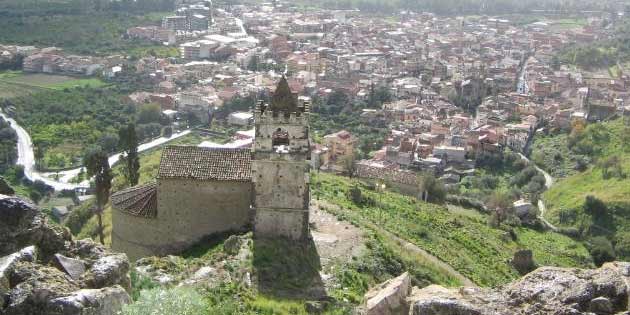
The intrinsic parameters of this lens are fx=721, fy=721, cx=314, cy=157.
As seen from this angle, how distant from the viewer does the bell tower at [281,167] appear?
23.3 metres

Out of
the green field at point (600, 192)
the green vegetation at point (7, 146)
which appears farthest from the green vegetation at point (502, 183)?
the green vegetation at point (7, 146)

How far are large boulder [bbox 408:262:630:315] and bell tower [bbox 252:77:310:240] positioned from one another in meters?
12.1

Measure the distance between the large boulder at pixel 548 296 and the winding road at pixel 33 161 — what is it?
47.0 metres

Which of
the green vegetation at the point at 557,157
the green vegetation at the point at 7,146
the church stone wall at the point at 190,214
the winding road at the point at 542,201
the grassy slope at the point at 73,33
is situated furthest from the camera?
the grassy slope at the point at 73,33

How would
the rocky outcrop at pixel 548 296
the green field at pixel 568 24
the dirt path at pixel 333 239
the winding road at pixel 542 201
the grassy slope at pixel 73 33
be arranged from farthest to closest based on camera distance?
the green field at pixel 568 24 → the grassy slope at pixel 73 33 → the winding road at pixel 542 201 → the dirt path at pixel 333 239 → the rocky outcrop at pixel 548 296

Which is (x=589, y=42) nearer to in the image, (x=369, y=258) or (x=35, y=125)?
(x=35, y=125)

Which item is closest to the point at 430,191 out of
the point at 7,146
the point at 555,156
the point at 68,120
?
the point at 555,156

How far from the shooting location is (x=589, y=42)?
393 ft

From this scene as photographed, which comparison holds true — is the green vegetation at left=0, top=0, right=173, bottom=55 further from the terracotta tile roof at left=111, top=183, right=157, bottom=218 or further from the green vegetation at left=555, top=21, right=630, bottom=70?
the terracotta tile roof at left=111, top=183, right=157, bottom=218

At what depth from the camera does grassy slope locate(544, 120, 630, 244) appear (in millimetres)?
48875

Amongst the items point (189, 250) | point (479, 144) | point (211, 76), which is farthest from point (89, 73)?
point (189, 250)

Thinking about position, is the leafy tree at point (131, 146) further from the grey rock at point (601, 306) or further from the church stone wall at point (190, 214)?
the grey rock at point (601, 306)

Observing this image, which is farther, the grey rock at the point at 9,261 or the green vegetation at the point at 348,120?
the green vegetation at the point at 348,120

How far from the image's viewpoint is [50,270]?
11609 millimetres
